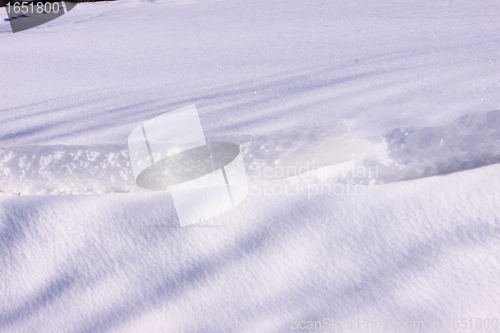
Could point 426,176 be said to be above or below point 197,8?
below

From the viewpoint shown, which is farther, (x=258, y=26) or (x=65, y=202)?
(x=258, y=26)

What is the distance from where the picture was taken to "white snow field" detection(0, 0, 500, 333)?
0.55 metres

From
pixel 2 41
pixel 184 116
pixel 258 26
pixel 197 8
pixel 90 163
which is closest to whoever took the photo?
pixel 90 163

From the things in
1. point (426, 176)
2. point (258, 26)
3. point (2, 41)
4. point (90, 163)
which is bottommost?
point (426, 176)

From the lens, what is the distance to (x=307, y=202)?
0.67 metres

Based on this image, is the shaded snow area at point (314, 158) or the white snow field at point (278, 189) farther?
the shaded snow area at point (314, 158)

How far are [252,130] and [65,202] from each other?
535 millimetres

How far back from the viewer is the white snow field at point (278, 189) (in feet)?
1.80

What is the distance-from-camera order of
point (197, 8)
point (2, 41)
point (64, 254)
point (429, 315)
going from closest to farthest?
point (429, 315) < point (64, 254) < point (2, 41) < point (197, 8)

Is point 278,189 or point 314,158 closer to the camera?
point 278,189

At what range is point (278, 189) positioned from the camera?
696 mm

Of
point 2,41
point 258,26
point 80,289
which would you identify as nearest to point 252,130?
point 80,289

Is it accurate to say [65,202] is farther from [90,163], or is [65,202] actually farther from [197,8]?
[197,8]

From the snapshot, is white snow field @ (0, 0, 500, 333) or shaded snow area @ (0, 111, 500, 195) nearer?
white snow field @ (0, 0, 500, 333)
